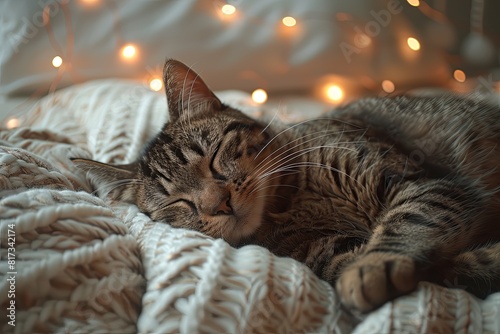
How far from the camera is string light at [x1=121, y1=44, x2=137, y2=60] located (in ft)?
5.90

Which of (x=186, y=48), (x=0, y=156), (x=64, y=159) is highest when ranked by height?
(x=186, y=48)

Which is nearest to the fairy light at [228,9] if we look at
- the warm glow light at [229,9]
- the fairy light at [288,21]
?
the warm glow light at [229,9]

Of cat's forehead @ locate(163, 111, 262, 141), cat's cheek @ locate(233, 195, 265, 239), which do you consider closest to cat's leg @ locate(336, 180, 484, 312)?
cat's cheek @ locate(233, 195, 265, 239)

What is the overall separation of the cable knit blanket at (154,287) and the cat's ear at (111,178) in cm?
27

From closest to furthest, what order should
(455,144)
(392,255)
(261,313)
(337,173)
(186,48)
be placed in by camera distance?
1. (261,313)
2. (392,255)
3. (337,173)
4. (455,144)
5. (186,48)

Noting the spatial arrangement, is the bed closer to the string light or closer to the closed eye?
the string light

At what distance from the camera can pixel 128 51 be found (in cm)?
180

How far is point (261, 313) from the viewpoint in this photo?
66 cm

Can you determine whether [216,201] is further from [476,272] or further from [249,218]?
[476,272]

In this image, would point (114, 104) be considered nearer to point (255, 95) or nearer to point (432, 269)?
point (255, 95)

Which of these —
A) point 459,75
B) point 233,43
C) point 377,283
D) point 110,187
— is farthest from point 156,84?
point 377,283

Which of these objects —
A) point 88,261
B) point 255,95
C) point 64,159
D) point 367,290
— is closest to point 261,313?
point 367,290

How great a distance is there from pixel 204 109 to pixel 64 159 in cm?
42

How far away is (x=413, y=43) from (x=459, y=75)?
0.24 metres
